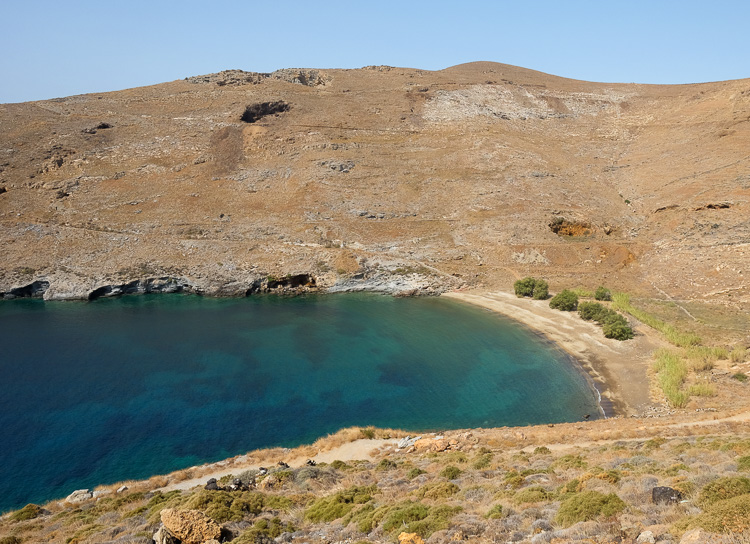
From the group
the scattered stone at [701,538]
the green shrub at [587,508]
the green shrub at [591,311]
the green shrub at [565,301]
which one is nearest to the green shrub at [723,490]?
the green shrub at [587,508]

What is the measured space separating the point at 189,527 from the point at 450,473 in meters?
11.1

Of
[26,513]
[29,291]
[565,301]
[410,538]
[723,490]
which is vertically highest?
[723,490]

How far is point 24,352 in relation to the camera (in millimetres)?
44469

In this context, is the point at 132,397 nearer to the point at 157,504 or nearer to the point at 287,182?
the point at 157,504

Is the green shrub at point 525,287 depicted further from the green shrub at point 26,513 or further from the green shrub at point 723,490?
the green shrub at point 26,513

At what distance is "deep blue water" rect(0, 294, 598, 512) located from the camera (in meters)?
30.7

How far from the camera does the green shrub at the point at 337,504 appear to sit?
61.2ft

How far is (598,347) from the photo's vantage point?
4541 cm

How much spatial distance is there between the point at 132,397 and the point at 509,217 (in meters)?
56.4

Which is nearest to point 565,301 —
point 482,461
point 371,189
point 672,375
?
point 672,375

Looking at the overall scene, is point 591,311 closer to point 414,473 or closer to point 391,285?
point 391,285

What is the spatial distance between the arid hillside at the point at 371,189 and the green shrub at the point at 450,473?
41.1m

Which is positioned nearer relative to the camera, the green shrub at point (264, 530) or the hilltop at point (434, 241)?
the green shrub at point (264, 530)

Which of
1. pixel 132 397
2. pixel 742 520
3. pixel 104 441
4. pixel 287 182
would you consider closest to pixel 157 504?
pixel 104 441
